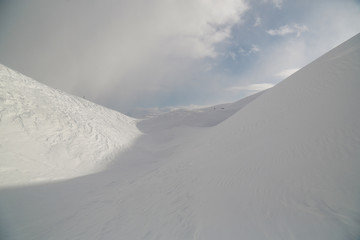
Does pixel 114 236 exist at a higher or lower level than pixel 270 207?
lower

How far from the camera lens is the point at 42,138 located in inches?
358

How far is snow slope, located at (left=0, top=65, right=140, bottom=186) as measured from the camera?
7.24 metres

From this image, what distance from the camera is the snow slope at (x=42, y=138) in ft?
23.7

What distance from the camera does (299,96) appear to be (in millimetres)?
5848

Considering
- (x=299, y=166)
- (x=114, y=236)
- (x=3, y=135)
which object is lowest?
(x=114, y=236)

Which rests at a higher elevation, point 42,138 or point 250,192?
point 42,138

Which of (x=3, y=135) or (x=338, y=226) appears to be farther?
(x=3, y=135)

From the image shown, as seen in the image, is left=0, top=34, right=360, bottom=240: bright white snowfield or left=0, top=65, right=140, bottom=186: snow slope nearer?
left=0, top=34, right=360, bottom=240: bright white snowfield

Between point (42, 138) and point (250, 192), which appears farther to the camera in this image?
point (42, 138)

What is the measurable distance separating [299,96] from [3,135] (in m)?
13.5

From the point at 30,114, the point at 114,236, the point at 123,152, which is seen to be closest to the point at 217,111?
the point at 123,152

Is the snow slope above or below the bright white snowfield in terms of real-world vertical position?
above

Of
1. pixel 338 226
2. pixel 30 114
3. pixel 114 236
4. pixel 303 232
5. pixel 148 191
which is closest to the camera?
pixel 338 226

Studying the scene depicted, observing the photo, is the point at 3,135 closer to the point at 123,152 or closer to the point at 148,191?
the point at 123,152
